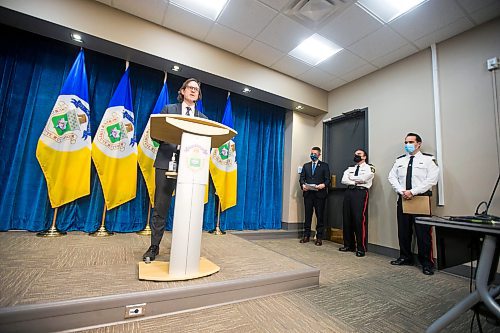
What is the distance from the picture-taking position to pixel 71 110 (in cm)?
→ 260

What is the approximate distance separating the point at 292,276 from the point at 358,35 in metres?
2.96

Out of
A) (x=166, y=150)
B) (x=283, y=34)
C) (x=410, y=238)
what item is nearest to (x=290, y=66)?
(x=283, y=34)

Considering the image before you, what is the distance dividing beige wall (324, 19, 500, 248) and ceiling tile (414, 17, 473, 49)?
9 cm

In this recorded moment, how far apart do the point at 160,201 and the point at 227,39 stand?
2.47 meters

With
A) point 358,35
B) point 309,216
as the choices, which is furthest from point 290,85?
point 309,216

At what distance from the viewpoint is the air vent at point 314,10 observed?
2.37m

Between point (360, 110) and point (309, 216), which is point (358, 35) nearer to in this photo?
point (360, 110)

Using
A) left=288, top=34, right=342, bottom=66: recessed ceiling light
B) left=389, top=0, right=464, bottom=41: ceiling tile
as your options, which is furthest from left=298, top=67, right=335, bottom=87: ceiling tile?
left=389, top=0, right=464, bottom=41: ceiling tile

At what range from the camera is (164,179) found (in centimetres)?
171

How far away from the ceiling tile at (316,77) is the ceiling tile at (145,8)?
233 centimetres

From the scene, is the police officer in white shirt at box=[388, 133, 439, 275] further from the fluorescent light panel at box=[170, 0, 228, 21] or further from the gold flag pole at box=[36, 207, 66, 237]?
the gold flag pole at box=[36, 207, 66, 237]

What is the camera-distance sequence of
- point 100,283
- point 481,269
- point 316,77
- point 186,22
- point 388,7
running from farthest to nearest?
point 316,77 → point 186,22 → point 388,7 → point 100,283 → point 481,269

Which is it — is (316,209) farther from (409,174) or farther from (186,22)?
(186,22)

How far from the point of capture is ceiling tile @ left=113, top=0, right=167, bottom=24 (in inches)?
98.8
